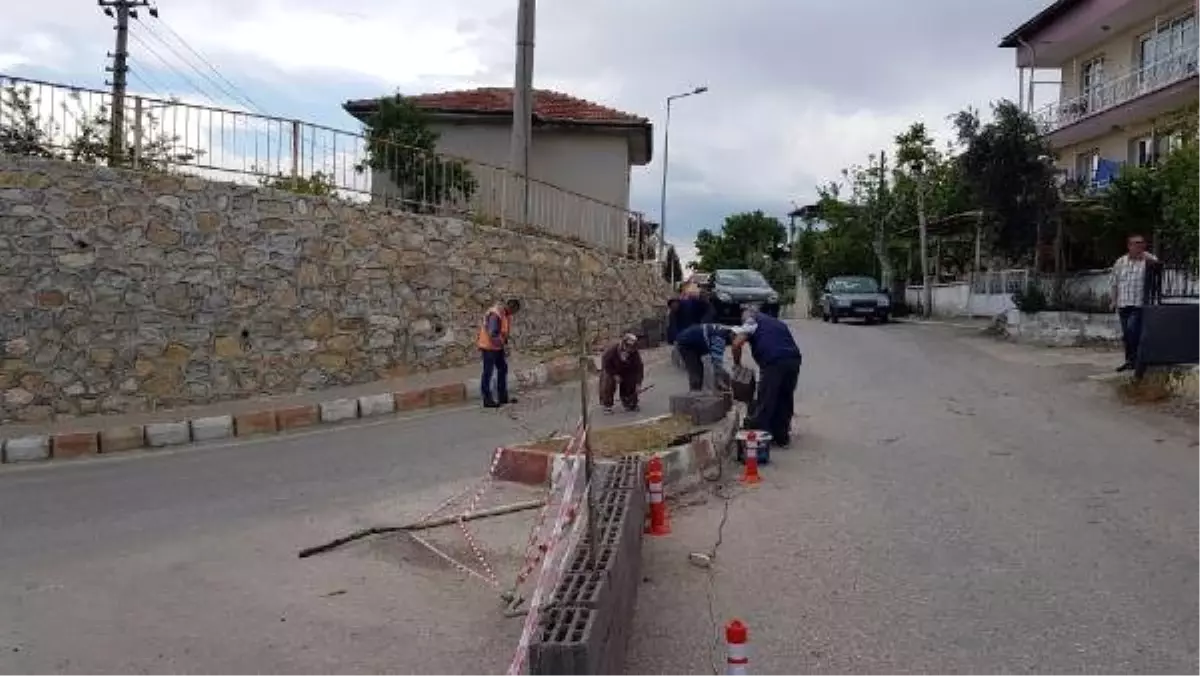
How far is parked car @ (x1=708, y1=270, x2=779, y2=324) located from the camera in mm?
25422

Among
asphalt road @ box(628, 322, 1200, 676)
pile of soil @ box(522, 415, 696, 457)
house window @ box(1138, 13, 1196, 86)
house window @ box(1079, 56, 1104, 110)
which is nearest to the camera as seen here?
asphalt road @ box(628, 322, 1200, 676)

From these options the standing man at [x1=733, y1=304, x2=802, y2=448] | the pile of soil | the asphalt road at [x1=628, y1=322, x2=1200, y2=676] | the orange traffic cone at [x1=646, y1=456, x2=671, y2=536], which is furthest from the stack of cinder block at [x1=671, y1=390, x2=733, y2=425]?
the orange traffic cone at [x1=646, y1=456, x2=671, y2=536]

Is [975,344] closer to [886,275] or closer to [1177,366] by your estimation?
[1177,366]

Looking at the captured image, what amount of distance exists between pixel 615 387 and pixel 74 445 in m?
5.95

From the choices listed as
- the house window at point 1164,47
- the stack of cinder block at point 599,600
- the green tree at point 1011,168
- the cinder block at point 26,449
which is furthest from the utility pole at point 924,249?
the stack of cinder block at point 599,600

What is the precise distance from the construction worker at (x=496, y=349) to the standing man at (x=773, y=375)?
372 cm

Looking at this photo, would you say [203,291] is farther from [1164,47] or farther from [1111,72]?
[1111,72]

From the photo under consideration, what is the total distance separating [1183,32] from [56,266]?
26.7 metres

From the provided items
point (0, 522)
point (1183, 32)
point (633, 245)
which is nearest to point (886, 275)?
point (1183, 32)

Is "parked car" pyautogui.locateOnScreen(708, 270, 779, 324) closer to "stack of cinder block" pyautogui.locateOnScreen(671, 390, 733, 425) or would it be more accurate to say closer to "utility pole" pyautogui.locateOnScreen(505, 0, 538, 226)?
"utility pole" pyautogui.locateOnScreen(505, 0, 538, 226)

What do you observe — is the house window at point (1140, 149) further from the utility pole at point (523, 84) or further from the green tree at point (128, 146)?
the green tree at point (128, 146)

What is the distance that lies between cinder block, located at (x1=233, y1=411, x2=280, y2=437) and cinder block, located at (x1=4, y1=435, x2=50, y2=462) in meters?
1.92

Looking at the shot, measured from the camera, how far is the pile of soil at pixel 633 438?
9164 mm

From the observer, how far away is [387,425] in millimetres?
12445
